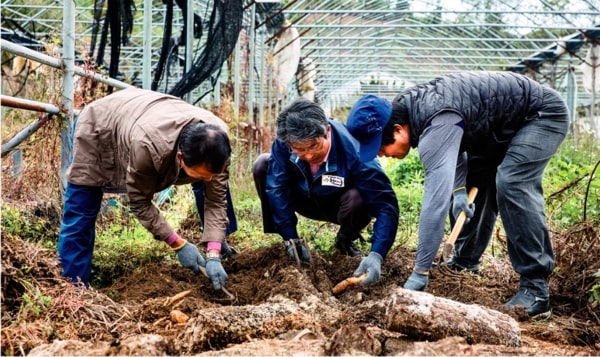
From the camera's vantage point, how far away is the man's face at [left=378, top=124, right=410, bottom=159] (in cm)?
339

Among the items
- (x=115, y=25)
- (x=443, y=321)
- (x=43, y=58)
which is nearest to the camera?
(x=443, y=321)

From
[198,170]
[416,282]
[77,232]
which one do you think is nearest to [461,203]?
[416,282]

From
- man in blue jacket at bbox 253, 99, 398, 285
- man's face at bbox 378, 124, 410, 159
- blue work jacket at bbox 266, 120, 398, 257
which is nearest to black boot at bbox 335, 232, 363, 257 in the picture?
man in blue jacket at bbox 253, 99, 398, 285

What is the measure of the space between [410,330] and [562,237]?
1846 mm

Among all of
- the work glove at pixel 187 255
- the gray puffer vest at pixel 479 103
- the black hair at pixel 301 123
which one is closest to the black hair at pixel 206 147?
the black hair at pixel 301 123

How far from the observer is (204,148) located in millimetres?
3170

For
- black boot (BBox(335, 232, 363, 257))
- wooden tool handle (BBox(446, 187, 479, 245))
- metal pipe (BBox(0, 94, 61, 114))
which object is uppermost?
metal pipe (BBox(0, 94, 61, 114))

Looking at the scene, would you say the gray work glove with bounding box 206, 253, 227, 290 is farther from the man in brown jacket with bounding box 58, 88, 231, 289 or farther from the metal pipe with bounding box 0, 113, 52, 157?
the metal pipe with bounding box 0, 113, 52, 157

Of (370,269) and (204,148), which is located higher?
(204,148)

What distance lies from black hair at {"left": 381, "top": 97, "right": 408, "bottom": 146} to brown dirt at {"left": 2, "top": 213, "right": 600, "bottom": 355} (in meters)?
0.82

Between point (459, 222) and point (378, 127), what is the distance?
843mm

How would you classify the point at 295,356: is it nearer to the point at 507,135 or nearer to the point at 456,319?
the point at 456,319

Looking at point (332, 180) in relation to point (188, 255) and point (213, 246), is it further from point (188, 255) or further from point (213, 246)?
point (188, 255)

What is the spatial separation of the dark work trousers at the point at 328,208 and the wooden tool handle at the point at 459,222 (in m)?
0.66
